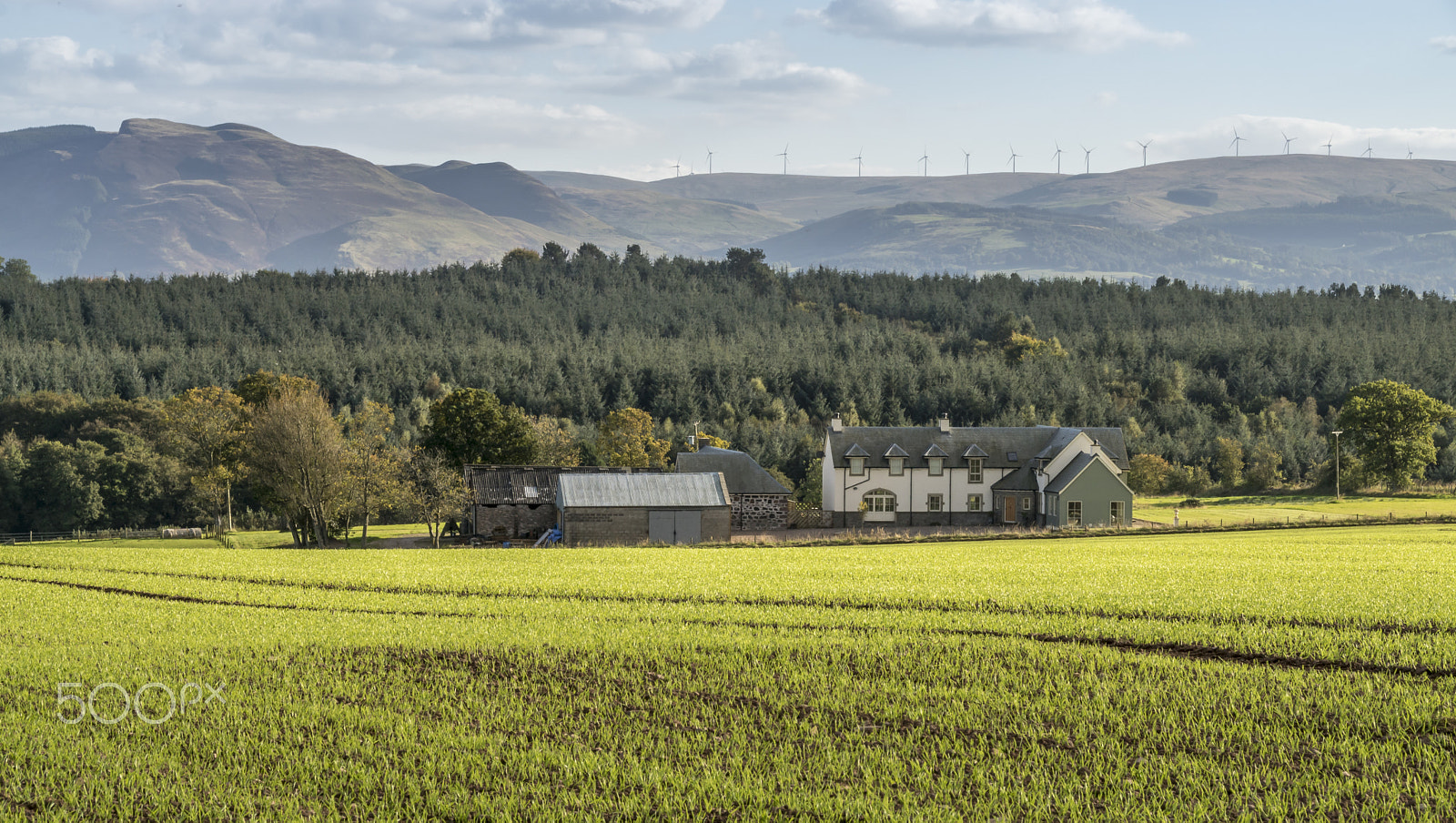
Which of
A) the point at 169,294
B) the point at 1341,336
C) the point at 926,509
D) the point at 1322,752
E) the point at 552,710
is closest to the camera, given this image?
the point at 1322,752

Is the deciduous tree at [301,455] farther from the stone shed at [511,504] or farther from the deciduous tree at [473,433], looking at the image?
the deciduous tree at [473,433]

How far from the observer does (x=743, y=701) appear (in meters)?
15.6

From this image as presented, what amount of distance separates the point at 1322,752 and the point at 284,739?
13.2 metres

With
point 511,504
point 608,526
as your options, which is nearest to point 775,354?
point 511,504

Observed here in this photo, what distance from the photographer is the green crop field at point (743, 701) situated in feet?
38.4

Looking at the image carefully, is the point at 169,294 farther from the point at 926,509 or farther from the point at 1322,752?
the point at 1322,752

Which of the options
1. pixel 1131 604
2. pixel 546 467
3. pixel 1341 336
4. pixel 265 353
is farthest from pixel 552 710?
pixel 1341 336

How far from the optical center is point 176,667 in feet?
59.1

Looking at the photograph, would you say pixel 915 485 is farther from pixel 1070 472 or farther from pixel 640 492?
pixel 640 492

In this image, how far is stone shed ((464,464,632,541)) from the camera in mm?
60500

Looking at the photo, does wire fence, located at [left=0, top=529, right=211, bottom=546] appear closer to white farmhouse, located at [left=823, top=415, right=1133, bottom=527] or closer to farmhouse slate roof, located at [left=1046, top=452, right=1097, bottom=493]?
white farmhouse, located at [left=823, top=415, right=1133, bottom=527]
